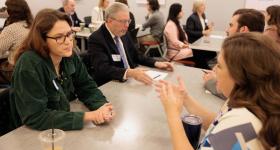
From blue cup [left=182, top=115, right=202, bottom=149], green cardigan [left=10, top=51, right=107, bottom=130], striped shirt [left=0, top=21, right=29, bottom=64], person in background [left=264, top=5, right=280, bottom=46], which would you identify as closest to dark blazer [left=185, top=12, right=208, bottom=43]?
person in background [left=264, top=5, right=280, bottom=46]

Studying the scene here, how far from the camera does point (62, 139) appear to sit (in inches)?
50.4

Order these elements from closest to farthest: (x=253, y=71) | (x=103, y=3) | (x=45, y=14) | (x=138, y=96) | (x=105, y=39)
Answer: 1. (x=253, y=71)
2. (x=45, y=14)
3. (x=138, y=96)
4. (x=105, y=39)
5. (x=103, y=3)

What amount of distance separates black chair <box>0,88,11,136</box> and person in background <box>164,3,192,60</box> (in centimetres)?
275

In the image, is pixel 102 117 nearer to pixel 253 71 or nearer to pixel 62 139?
pixel 62 139

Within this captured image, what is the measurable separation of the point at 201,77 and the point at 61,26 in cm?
130

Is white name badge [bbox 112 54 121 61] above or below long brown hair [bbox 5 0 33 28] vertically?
below

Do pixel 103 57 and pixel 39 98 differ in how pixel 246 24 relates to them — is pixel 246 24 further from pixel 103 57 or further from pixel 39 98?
pixel 39 98

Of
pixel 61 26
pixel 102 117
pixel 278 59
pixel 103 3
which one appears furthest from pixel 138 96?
pixel 103 3

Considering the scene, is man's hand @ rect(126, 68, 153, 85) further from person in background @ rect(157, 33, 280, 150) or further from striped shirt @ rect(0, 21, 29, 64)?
striped shirt @ rect(0, 21, 29, 64)

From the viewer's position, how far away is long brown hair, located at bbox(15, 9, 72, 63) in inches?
61.6

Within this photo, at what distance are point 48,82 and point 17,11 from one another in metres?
1.85

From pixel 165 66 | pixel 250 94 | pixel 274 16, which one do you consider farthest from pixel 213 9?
pixel 250 94

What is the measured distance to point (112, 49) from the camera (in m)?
2.45

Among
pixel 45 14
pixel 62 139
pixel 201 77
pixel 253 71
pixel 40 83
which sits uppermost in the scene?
pixel 45 14
